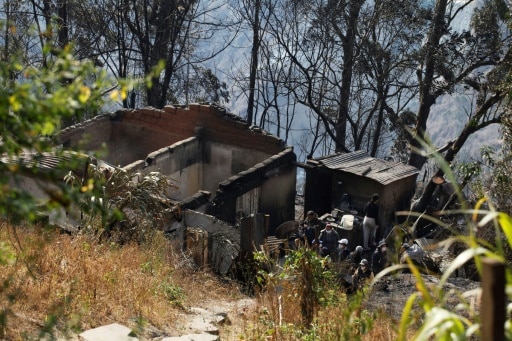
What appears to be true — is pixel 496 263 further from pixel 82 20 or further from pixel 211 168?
pixel 82 20

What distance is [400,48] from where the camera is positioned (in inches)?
968

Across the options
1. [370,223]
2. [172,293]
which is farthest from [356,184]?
[172,293]

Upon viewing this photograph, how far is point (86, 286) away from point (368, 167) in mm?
11381

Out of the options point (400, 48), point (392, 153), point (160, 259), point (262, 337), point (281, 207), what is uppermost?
point (400, 48)

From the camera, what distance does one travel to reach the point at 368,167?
17594mm

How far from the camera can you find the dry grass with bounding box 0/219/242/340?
249 inches

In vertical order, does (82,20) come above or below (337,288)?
above

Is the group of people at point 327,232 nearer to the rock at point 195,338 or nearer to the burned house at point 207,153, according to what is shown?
the burned house at point 207,153

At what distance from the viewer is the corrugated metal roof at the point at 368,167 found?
17.1 metres

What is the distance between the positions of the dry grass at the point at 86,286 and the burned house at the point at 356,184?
28.5ft

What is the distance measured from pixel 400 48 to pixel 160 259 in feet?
57.6

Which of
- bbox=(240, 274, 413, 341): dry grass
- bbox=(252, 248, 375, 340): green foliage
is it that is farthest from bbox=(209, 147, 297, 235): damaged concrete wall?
bbox=(240, 274, 413, 341): dry grass

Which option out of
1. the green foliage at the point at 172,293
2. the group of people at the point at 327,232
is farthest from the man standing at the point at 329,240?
the green foliage at the point at 172,293

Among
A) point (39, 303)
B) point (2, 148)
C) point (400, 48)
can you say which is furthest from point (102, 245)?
point (400, 48)
